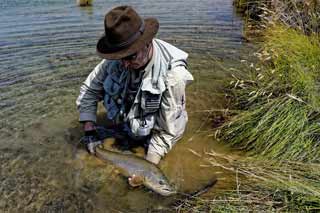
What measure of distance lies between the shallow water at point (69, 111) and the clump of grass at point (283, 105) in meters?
0.47

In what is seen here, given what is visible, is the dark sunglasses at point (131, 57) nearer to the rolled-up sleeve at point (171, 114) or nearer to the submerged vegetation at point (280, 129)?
the rolled-up sleeve at point (171, 114)

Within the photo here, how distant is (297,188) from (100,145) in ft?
8.51

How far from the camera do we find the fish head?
13.5ft

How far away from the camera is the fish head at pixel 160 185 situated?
163 inches

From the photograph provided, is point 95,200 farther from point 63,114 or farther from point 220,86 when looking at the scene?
point 220,86

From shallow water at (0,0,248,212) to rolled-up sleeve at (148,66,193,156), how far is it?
0.37 meters

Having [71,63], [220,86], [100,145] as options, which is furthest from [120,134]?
[71,63]

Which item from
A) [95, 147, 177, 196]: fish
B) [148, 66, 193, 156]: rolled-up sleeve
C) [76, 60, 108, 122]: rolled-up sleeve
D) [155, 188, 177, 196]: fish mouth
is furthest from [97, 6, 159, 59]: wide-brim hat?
[155, 188, 177, 196]: fish mouth

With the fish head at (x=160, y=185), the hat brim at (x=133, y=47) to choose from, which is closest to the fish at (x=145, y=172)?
the fish head at (x=160, y=185)

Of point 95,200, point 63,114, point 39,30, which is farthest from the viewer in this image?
point 39,30

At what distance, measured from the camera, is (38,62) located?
833cm

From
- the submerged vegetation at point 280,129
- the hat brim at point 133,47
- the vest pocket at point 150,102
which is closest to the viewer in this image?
the submerged vegetation at point 280,129

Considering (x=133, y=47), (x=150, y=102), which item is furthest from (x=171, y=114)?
(x=133, y=47)

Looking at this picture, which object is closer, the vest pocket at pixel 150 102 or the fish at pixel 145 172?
the fish at pixel 145 172
